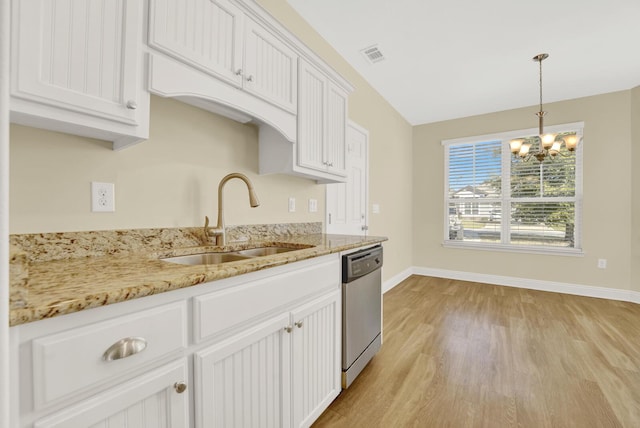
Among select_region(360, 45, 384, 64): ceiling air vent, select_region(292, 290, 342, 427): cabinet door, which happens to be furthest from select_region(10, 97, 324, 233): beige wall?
select_region(360, 45, 384, 64): ceiling air vent

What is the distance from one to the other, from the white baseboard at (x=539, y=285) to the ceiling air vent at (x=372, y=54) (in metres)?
3.13

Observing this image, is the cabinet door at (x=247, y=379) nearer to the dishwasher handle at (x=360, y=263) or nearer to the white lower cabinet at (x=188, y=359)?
the white lower cabinet at (x=188, y=359)

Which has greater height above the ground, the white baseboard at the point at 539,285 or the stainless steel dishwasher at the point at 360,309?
the stainless steel dishwasher at the point at 360,309

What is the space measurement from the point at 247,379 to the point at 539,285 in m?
4.63

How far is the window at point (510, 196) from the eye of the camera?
157 inches

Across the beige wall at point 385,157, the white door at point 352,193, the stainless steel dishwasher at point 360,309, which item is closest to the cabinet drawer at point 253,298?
the stainless steel dishwasher at point 360,309

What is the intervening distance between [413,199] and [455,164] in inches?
35.0

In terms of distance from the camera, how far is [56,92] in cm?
87

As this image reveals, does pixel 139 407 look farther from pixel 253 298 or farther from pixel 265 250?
pixel 265 250

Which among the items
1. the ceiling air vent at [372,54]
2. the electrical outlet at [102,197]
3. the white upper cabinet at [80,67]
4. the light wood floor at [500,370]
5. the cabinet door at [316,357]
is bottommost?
the light wood floor at [500,370]

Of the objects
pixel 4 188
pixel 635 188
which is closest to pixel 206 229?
pixel 4 188

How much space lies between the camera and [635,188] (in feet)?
11.6

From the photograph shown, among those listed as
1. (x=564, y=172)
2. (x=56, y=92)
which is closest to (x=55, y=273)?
(x=56, y=92)

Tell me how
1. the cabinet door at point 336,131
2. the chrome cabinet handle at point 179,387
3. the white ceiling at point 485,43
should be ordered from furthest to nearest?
the white ceiling at point 485,43 < the cabinet door at point 336,131 < the chrome cabinet handle at point 179,387
